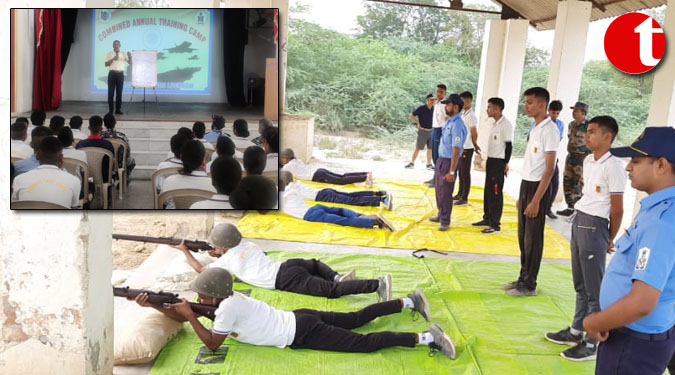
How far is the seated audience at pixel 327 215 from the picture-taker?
6141 mm

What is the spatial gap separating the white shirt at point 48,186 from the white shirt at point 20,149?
1.4 inches

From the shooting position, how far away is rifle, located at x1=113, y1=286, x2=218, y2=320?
115 inches

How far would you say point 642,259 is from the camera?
1952 mm

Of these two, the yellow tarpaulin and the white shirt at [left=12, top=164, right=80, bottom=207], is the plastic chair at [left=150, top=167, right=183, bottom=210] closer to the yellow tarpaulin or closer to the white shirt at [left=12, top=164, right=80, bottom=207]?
the white shirt at [left=12, top=164, right=80, bottom=207]

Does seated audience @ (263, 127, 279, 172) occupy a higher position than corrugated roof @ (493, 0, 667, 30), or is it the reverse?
corrugated roof @ (493, 0, 667, 30)

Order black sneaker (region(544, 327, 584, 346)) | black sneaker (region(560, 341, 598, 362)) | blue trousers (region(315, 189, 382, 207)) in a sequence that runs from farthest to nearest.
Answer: blue trousers (region(315, 189, 382, 207)), black sneaker (region(544, 327, 584, 346)), black sneaker (region(560, 341, 598, 362))

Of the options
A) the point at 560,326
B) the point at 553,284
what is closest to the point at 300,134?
the point at 553,284

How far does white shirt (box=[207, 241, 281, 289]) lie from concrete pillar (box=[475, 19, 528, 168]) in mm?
7567

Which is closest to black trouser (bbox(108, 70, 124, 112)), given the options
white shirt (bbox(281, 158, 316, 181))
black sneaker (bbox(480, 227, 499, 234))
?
black sneaker (bbox(480, 227, 499, 234))

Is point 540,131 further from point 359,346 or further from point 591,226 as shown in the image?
point 359,346

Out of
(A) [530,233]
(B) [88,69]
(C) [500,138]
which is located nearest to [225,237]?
(A) [530,233]

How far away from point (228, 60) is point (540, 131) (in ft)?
11.3

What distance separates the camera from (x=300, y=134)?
10039mm

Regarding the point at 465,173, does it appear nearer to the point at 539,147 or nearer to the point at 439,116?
the point at 439,116
